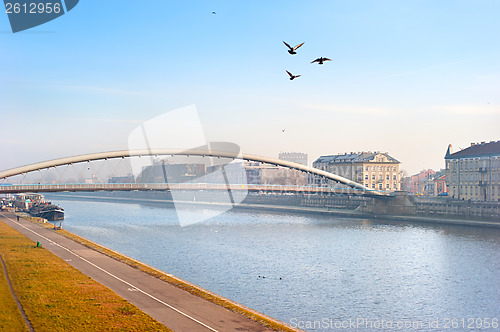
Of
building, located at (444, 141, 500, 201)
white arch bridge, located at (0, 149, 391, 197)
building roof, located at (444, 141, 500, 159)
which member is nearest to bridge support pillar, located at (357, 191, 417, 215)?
white arch bridge, located at (0, 149, 391, 197)

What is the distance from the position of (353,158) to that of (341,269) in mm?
85863

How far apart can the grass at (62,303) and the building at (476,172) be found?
5943 cm

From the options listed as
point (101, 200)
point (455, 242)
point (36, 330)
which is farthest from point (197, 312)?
point (101, 200)

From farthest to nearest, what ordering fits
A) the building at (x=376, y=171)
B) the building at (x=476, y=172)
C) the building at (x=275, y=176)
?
the building at (x=275, y=176), the building at (x=376, y=171), the building at (x=476, y=172)

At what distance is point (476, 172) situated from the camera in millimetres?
71438

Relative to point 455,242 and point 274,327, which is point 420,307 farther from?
point 455,242

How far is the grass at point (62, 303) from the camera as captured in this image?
16578 millimetres

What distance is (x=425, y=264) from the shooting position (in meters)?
35.8

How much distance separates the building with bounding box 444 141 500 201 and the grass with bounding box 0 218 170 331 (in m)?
59.4

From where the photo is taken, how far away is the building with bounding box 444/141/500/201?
2685 inches

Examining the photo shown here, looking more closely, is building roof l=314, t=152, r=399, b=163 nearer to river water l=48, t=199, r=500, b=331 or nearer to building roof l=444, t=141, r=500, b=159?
building roof l=444, t=141, r=500, b=159

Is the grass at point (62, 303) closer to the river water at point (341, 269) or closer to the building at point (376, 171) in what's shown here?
the river water at point (341, 269)

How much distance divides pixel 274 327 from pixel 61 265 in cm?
1477

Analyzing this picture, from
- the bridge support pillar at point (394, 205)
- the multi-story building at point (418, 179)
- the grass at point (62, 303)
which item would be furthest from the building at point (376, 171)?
the grass at point (62, 303)
